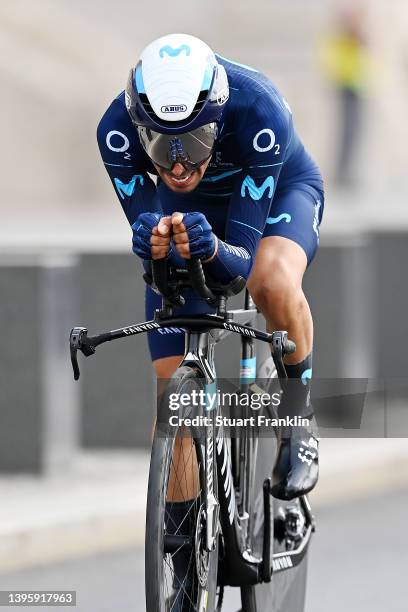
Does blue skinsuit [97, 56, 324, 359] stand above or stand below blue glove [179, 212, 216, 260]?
above

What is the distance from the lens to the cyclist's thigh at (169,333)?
5.61 meters

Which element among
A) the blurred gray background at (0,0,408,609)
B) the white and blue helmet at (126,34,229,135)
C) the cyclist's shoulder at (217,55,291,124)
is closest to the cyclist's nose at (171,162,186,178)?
the white and blue helmet at (126,34,229,135)

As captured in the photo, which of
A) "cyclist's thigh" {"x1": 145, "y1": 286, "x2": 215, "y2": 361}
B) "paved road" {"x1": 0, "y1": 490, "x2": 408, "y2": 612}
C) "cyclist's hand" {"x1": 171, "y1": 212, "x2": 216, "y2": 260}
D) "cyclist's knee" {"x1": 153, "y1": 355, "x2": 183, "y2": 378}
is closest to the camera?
"cyclist's hand" {"x1": 171, "y1": 212, "x2": 216, "y2": 260}

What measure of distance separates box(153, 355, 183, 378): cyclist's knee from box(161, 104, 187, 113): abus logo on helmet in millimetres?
1011

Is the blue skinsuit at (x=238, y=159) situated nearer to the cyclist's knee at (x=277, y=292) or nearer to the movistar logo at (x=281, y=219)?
the cyclist's knee at (x=277, y=292)

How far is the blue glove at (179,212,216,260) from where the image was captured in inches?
191

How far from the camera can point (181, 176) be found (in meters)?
5.16

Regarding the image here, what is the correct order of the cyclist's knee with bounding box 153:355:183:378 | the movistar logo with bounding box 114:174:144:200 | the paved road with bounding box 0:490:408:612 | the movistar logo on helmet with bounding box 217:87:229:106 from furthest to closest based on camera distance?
the paved road with bounding box 0:490:408:612 → the cyclist's knee with bounding box 153:355:183:378 → the movistar logo with bounding box 114:174:144:200 → the movistar logo on helmet with bounding box 217:87:229:106

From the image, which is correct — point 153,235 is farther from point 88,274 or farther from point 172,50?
point 88,274

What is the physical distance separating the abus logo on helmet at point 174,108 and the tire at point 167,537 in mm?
773

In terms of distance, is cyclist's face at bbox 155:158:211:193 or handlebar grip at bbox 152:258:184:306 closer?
handlebar grip at bbox 152:258:184:306

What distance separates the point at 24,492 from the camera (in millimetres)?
8969

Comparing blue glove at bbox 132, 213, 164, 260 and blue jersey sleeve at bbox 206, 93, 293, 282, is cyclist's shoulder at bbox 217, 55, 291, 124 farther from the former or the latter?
blue glove at bbox 132, 213, 164, 260

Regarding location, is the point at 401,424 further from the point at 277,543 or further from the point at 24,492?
the point at 277,543
